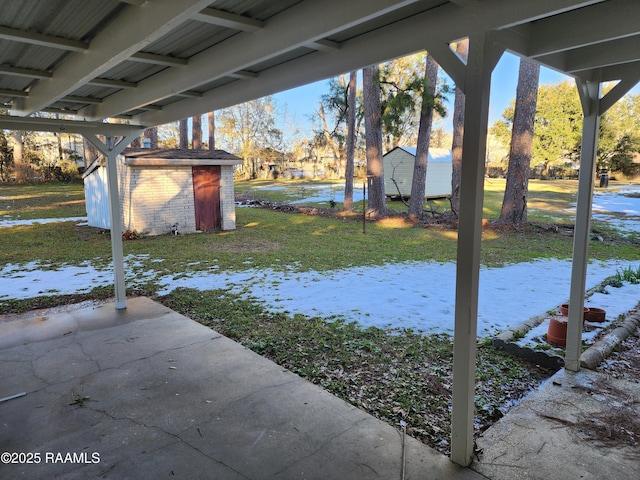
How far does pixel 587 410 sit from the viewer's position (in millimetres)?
2865

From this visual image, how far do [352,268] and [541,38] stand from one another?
5.66 meters

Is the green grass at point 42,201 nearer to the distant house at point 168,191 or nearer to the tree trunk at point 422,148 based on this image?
the distant house at point 168,191

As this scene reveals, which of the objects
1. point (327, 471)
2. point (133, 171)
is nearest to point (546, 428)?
point (327, 471)

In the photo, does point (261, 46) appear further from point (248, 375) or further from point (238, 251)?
point (238, 251)

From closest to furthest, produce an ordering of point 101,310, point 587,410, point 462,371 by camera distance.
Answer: point 462,371, point 587,410, point 101,310

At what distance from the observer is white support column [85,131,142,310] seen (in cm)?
482

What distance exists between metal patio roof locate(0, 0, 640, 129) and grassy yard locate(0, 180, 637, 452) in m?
2.44

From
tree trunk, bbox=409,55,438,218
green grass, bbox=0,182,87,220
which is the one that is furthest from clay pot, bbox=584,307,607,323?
green grass, bbox=0,182,87,220

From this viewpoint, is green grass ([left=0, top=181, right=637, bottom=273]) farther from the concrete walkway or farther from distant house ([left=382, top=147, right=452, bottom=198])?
distant house ([left=382, top=147, right=452, bottom=198])

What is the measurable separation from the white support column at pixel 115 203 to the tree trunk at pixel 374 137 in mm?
9769

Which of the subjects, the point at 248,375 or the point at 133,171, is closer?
the point at 248,375

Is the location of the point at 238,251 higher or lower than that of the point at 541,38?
lower

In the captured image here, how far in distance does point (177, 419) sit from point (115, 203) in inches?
128

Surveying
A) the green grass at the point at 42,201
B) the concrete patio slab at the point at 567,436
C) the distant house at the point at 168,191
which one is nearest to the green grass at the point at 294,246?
the distant house at the point at 168,191
